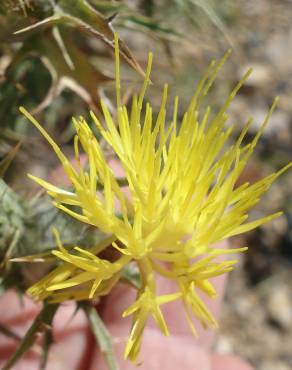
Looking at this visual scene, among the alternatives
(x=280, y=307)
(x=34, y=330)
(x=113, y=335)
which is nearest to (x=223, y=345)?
(x=280, y=307)

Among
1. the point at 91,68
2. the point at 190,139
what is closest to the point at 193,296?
the point at 190,139

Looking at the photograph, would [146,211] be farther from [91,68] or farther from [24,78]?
[24,78]

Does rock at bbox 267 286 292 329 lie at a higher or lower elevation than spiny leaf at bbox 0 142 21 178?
lower

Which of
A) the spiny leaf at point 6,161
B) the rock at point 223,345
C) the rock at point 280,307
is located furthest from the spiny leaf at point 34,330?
the rock at point 280,307

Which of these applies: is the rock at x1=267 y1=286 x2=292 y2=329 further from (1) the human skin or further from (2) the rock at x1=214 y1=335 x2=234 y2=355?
(1) the human skin

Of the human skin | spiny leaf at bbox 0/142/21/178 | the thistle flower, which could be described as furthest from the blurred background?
the human skin
